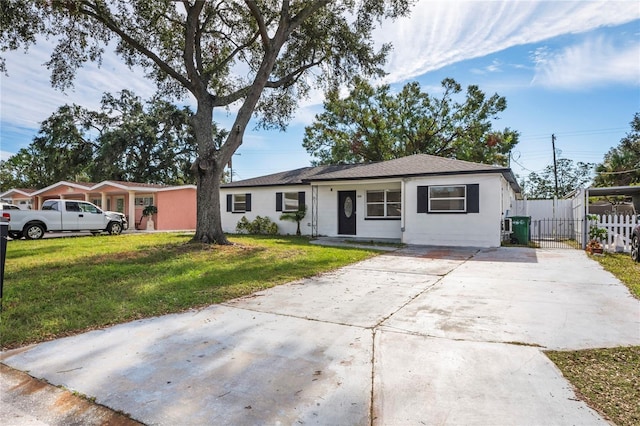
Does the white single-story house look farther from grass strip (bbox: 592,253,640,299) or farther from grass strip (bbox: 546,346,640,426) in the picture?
grass strip (bbox: 546,346,640,426)

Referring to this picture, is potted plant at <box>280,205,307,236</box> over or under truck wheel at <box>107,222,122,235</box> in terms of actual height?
over

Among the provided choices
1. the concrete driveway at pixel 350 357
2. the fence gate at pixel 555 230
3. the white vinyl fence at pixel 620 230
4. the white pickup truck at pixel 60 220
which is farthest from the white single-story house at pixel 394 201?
the concrete driveway at pixel 350 357

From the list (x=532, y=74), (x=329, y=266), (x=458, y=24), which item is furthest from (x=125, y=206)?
(x=532, y=74)

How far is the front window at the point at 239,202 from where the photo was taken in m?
18.7

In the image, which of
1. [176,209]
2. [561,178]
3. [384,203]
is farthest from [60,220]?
[561,178]

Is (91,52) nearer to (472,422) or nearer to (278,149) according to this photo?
(472,422)

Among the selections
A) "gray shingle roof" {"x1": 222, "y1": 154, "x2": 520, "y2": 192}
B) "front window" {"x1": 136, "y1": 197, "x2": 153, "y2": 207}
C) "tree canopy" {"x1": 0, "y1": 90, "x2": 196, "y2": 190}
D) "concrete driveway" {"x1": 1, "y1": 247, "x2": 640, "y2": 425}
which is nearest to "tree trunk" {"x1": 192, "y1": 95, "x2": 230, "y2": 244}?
"gray shingle roof" {"x1": 222, "y1": 154, "x2": 520, "y2": 192}

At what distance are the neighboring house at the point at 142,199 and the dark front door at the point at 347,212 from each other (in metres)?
12.6

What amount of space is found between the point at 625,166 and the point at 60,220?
34.7m

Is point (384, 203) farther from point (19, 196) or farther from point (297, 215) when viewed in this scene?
point (19, 196)

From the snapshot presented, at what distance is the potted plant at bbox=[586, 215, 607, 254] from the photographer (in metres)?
10.4

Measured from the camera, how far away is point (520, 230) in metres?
13.6

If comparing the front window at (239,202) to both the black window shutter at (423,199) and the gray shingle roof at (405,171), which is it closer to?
the gray shingle roof at (405,171)

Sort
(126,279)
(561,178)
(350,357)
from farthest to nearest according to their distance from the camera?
(561,178)
(126,279)
(350,357)
